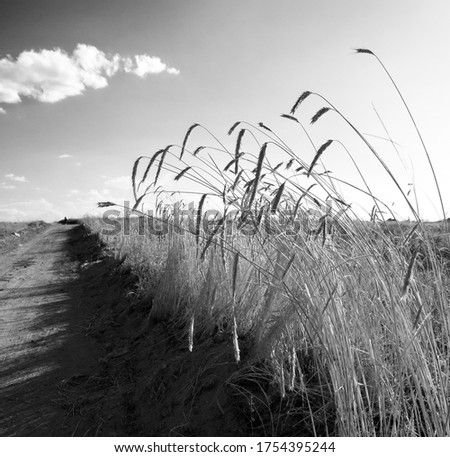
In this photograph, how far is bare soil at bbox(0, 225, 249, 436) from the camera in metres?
3.00

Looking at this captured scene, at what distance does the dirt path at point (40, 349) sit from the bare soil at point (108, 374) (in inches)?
0.4

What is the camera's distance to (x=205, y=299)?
13.0 feet

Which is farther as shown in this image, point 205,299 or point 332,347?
point 205,299

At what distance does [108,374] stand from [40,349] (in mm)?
1206

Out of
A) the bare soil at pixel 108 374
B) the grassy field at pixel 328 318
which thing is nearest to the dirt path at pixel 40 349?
the bare soil at pixel 108 374

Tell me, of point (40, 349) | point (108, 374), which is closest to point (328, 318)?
point (108, 374)

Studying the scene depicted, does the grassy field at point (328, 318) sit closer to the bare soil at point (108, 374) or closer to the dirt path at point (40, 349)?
the bare soil at point (108, 374)

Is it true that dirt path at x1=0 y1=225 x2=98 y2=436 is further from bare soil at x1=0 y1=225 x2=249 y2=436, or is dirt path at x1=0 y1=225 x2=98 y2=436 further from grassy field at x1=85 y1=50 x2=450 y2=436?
grassy field at x1=85 y1=50 x2=450 y2=436

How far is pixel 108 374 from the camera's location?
3.99m

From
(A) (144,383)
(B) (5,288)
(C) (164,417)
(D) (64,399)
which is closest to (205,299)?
(A) (144,383)

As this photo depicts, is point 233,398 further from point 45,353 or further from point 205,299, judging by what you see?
point 45,353

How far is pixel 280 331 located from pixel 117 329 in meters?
2.97

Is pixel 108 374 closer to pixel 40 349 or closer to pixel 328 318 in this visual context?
pixel 40 349

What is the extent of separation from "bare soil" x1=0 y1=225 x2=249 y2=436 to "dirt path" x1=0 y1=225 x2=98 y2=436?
0.01 m
